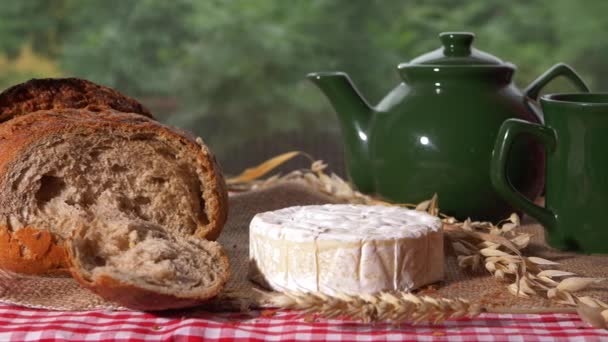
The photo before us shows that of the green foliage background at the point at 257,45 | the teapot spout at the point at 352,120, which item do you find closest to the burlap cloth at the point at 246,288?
the teapot spout at the point at 352,120

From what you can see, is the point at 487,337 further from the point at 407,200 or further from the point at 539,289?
the point at 407,200

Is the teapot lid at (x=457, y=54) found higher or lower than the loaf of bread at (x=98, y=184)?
higher

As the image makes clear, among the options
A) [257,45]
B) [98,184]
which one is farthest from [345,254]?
[257,45]

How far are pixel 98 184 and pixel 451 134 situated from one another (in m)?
0.84

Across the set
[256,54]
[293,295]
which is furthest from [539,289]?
[256,54]

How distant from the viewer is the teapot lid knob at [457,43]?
2176 mm

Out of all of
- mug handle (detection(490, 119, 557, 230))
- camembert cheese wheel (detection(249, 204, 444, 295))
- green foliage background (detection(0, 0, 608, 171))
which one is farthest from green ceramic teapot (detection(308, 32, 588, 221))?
green foliage background (detection(0, 0, 608, 171))

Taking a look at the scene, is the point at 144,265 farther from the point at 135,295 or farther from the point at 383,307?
the point at 383,307

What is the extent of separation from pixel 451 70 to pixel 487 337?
35.9 inches

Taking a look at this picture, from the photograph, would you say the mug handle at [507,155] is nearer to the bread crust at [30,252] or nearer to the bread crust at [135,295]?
the bread crust at [135,295]

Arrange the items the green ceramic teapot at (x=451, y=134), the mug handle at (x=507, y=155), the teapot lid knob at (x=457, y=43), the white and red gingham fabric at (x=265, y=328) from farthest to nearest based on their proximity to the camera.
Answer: the teapot lid knob at (x=457, y=43) < the green ceramic teapot at (x=451, y=134) < the mug handle at (x=507, y=155) < the white and red gingham fabric at (x=265, y=328)

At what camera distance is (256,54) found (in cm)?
641

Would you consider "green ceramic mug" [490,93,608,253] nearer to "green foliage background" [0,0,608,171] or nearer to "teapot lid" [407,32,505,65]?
"teapot lid" [407,32,505,65]

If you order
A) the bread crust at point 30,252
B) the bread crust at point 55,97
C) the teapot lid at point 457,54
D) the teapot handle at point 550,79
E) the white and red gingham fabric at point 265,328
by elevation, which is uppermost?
the teapot lid at point 457,54
